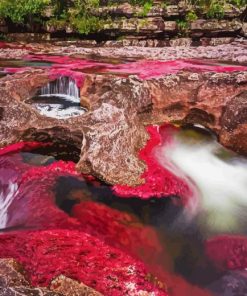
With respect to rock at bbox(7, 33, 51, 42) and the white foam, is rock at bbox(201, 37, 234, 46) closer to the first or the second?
rock at bbox(7, 33, 51, 42)

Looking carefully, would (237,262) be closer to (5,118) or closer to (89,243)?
(89,243)

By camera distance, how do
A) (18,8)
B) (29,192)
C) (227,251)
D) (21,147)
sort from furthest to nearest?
1. (18,8)
2. (21,147)
3. (29,192)
4. (227,251)

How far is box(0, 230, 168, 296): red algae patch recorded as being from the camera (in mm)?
3785

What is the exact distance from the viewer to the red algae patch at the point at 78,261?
12.4 ft

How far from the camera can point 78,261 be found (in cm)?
405

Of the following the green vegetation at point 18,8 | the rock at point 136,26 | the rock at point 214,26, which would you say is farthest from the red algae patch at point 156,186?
the green vegetation at point 18,8

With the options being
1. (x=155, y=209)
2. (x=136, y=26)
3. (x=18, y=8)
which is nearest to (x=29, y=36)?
(x=18, y=8)

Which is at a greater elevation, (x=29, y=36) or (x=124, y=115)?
(x=29, y=36)

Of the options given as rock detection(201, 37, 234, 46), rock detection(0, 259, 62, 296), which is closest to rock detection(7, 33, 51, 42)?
rock detection(201, 37, 234, 46)

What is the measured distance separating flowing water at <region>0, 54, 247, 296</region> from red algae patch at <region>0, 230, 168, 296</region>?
278 millimetres

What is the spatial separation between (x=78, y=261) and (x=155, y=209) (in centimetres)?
178

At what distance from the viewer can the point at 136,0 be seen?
20.4 metres

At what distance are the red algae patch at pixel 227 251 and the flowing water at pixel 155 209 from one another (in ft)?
0.27

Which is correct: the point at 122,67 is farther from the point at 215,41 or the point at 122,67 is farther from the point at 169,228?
the point at 215,41
